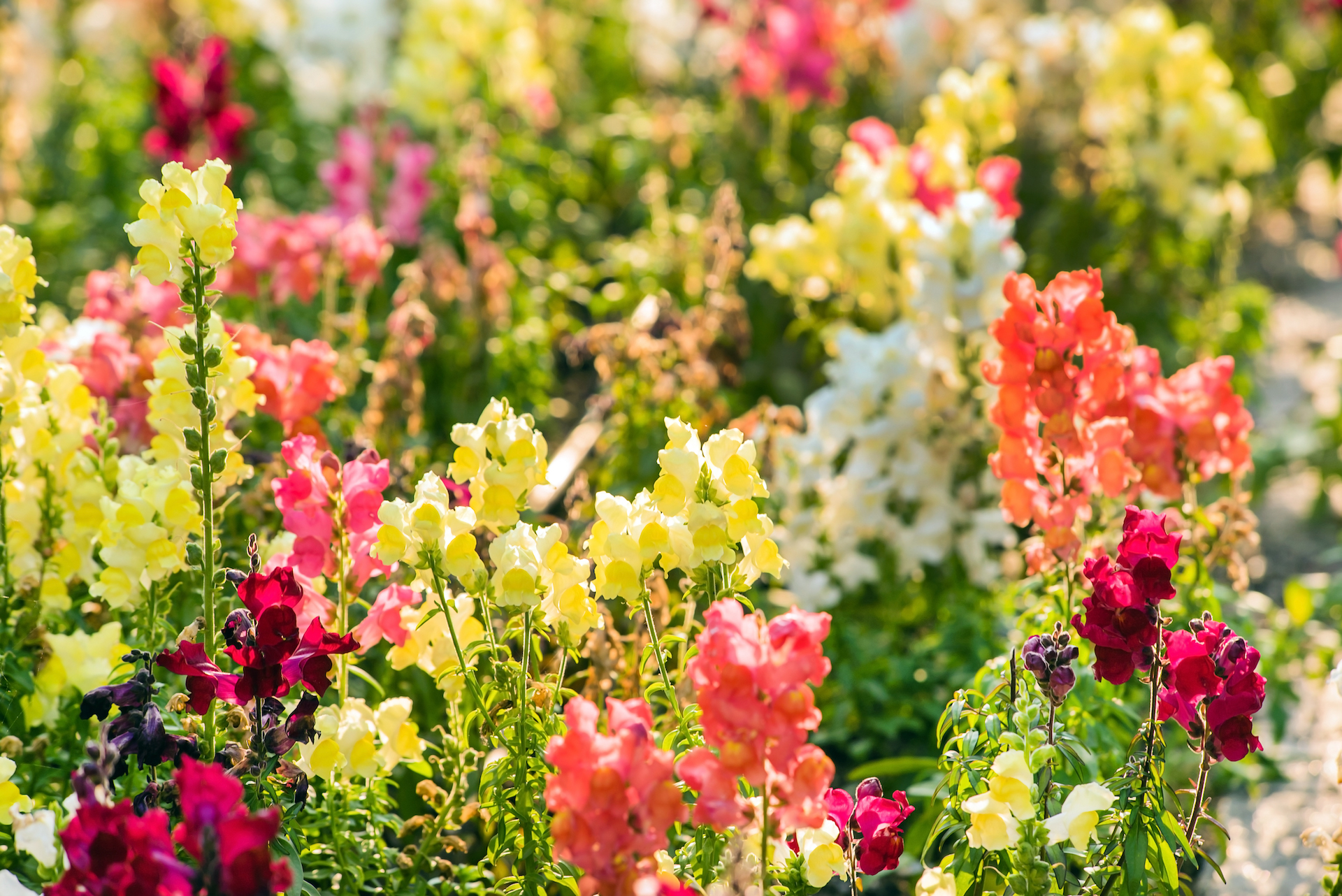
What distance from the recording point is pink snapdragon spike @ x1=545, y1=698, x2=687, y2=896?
1.32m

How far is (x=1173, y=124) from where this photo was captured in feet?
12.7

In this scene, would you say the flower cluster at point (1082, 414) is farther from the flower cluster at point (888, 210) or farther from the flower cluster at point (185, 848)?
the flower cluster at point (185, 848)

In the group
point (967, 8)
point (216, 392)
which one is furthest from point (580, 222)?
point (216, 392)

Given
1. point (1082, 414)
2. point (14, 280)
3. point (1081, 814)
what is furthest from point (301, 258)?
point (1081, 814)

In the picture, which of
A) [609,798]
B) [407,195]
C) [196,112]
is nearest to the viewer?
[609,798]

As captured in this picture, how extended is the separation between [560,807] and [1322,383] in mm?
4156

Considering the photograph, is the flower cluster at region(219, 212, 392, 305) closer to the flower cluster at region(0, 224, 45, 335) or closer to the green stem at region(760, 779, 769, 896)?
the flower cluster at region(0, 224, 45, 335)

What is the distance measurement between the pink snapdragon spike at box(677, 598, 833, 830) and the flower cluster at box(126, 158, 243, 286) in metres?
0.81

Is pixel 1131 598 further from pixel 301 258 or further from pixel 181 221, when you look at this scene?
pixel 301 258

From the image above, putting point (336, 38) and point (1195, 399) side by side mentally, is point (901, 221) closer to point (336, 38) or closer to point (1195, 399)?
point (1195, 399)

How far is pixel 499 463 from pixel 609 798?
0.51 metres

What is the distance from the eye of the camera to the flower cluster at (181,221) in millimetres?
1593

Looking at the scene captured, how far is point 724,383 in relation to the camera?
354 centimetres

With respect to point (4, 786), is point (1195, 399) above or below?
above
